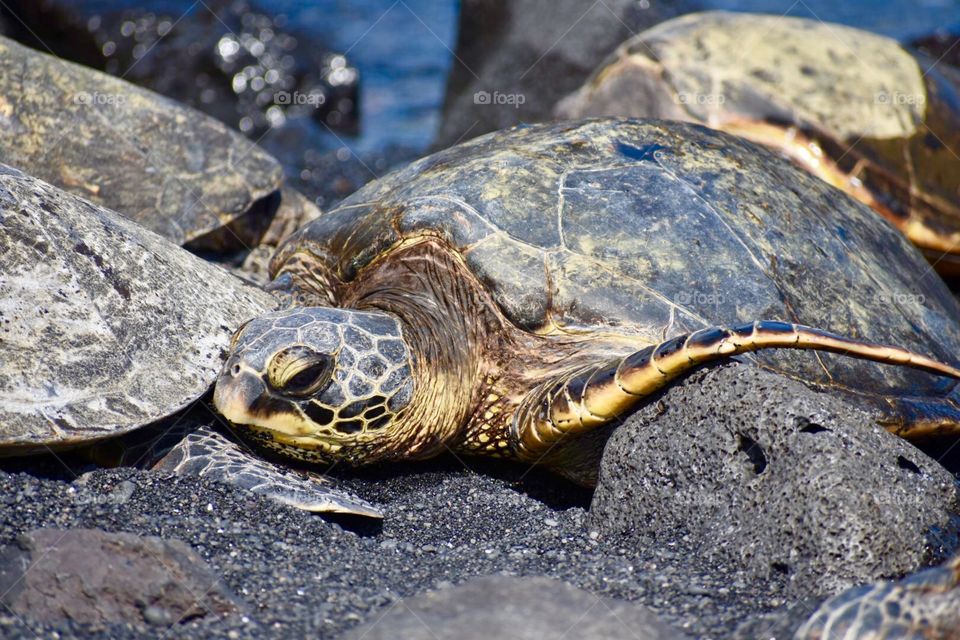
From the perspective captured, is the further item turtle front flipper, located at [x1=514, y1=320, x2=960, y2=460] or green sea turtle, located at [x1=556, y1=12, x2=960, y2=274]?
green sea turtle, located at [x1=556, y1=12, x2=960, y2=274]

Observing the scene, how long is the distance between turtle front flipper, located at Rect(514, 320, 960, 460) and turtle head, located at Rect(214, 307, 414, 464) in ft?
1.61

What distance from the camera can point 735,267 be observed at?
3496 millimetres

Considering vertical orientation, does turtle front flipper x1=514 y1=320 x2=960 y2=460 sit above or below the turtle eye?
above

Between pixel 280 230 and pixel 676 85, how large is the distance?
3034 mm

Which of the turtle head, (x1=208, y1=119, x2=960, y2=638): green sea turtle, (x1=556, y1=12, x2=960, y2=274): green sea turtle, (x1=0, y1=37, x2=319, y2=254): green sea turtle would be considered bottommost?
(x1=0, y1=37, x2=319, y2=254): green sea turtle

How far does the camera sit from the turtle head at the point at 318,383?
305 cm

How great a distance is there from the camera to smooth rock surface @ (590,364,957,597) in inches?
102

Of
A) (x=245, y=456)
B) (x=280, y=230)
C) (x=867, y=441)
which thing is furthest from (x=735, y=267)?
(x=280, y=230)

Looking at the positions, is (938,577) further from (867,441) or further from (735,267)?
(735,267)

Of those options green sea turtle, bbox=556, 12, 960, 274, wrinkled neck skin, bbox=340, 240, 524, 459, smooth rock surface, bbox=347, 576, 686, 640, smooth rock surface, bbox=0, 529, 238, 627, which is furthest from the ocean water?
smooth rock surface, bbox=347, 576, 686, 640

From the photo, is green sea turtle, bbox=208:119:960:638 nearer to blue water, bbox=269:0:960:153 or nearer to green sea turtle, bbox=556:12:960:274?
green sea turtle, bbox=556:12:960:274

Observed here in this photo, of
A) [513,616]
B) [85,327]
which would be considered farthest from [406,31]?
[513,616]

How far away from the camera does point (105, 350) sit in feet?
9.94

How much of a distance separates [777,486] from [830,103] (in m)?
4.60
